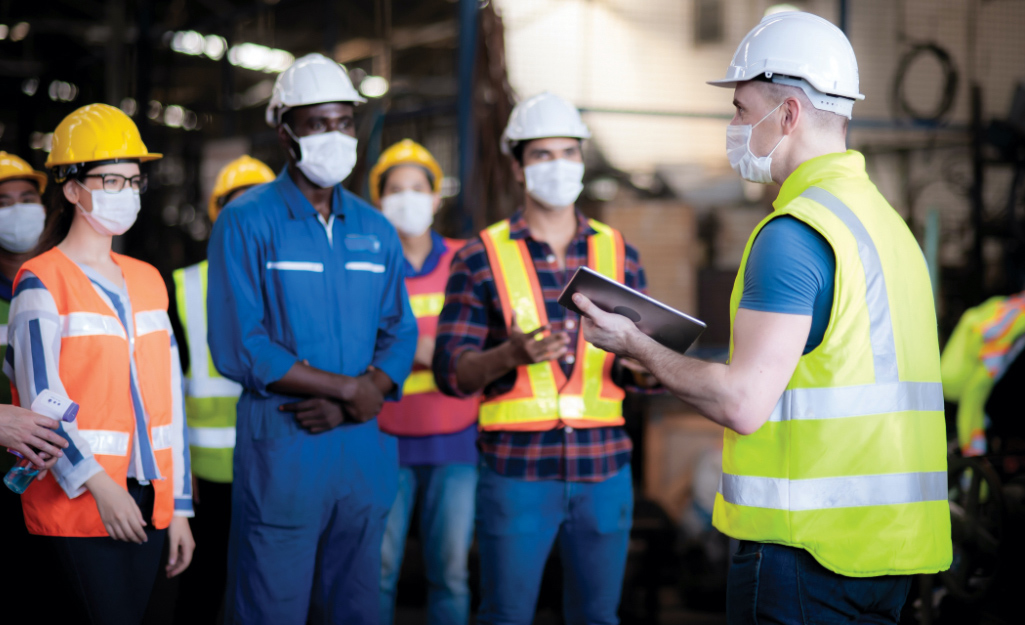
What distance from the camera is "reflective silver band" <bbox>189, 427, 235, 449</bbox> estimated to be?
338 cm

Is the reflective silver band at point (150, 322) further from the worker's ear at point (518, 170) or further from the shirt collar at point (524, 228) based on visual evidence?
the worker's ear at point (518, 170)

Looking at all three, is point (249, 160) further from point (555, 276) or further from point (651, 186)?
point (651, 186)

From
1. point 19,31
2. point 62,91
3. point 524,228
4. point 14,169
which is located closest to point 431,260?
point 524,228

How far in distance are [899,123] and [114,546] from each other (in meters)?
6.02

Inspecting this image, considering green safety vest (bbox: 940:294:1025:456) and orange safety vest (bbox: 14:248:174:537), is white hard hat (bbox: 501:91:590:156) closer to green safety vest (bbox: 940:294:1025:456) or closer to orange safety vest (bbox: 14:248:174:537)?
orange safety vest (bbox: 14:248:174:537)

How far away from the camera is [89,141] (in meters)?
2.41

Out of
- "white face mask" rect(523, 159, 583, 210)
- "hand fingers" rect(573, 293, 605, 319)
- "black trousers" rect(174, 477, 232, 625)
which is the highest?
"white face mask" rect(523, 159, 583, 210)

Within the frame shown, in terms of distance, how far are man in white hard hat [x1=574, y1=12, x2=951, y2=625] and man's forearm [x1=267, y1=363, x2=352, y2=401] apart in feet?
3.62

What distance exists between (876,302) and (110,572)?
202 cm

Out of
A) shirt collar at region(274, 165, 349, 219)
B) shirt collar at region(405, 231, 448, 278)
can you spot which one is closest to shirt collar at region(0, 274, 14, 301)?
shirt collar at region(274, 165, 349, 219)

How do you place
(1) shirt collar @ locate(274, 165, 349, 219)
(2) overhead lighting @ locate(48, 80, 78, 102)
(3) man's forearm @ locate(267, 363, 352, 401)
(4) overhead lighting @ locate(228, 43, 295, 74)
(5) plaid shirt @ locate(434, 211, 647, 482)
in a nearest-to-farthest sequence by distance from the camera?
(3) man's forearm @ locate(267, 363, 352, 401) < (1) shirt collar @ locate(274, 165, 349, 219) < (5) plaid shirt @ locate(434, 211, 647, 482) < (2) overhead lighting @ locate(48, 80, 78, 102) < (4) overhead lighting @ locate(228, 43, 295, 74)

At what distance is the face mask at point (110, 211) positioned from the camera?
2.39m

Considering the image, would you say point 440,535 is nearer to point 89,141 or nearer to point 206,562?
point 206,562

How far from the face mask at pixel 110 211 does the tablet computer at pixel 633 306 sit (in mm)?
1248
